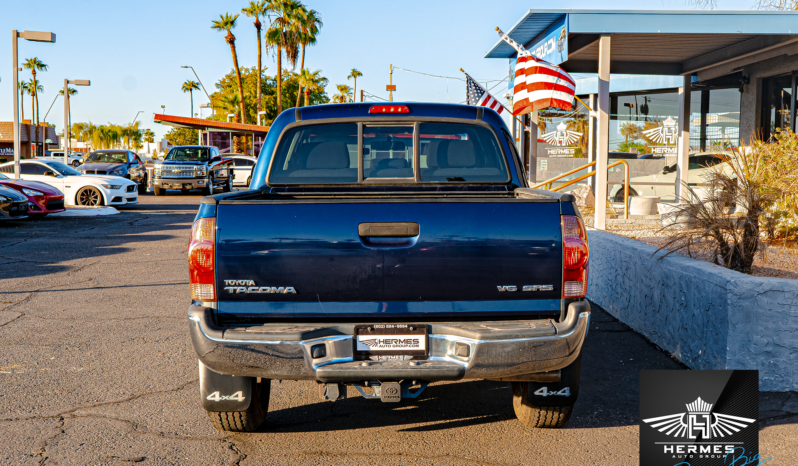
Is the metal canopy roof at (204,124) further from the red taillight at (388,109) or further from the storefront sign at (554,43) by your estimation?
the red taillight at (388,109)

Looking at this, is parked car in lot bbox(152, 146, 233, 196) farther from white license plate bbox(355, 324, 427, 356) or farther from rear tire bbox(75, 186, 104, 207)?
white license plate bbox(355, 324, 427, 356)

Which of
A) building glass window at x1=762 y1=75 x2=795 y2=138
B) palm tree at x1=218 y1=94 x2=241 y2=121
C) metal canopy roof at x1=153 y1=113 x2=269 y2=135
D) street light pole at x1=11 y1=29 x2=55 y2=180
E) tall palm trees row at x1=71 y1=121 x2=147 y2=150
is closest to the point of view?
building glass window at x1=762 y1=75 x2=795 y2=138

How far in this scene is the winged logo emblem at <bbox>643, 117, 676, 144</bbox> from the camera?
1905 centimetres

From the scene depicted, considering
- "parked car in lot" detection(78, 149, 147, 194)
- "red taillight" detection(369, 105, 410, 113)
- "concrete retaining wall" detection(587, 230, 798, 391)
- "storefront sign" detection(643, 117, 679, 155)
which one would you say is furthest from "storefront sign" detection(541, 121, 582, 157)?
"parked car in lot" detection(78, 149, 147, 194)

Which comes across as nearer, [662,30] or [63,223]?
[662,30]

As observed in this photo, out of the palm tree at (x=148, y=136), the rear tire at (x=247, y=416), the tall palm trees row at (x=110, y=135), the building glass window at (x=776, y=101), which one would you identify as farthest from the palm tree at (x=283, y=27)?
the palm tree at (x=148, y=136)

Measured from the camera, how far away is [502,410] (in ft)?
15.6

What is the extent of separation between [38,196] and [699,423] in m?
17.4

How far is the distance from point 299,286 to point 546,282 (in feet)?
4.10

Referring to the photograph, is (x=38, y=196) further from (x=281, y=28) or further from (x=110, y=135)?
(x=110, y=135)

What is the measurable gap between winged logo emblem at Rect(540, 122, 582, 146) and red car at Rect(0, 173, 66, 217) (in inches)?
516

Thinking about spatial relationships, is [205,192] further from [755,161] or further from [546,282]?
[546,282]

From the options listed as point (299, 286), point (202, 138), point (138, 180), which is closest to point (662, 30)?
point (299, 286)

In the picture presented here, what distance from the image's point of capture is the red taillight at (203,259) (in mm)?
3590
